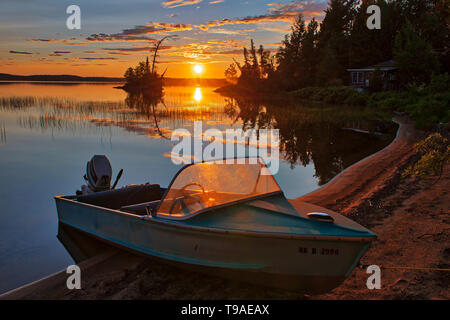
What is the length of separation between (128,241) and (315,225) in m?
3.85

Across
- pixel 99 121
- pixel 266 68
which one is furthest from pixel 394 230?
pixel 266 68

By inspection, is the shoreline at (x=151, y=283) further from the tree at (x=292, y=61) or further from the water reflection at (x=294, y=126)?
the tree at (x=292, y=61)

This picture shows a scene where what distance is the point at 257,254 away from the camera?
5.27m

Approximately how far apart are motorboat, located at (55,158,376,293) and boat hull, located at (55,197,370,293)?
0.04ft

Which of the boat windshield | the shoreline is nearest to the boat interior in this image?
the shoreline

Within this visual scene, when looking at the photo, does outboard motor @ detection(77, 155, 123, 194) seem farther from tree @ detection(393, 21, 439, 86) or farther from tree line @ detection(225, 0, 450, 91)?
tree line @ detection(225, 0, 450, 91)

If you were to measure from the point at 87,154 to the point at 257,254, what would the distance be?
18138 millimetres

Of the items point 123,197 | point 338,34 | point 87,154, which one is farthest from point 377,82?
point 123,197

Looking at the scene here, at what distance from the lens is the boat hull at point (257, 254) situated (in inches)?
194

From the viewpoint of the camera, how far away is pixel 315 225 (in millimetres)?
5070

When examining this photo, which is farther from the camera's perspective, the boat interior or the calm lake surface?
the calm lake surface

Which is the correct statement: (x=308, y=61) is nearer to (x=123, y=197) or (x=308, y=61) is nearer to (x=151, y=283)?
(x=123, y=197)

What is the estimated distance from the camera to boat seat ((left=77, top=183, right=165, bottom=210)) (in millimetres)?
8656
